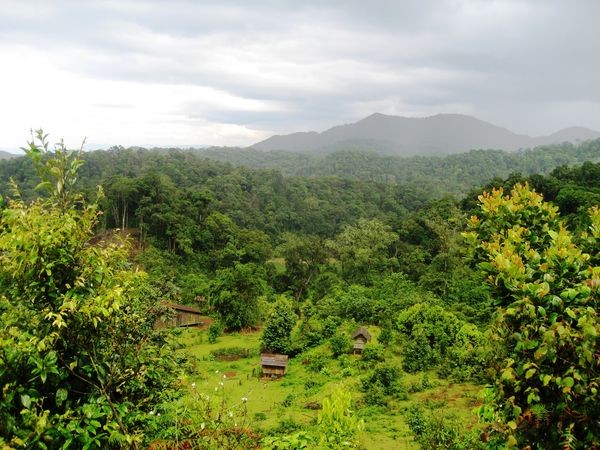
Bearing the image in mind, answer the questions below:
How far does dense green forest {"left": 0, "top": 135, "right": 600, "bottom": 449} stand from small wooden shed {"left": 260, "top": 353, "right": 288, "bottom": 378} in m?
1.17

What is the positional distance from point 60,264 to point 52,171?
2.44 ft

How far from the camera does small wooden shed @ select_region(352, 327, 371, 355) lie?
1989 cm

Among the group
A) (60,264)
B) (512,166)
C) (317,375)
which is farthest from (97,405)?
(512,166)

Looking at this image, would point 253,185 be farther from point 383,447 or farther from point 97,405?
point 97,405

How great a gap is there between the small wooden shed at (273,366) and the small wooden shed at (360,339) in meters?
3.34

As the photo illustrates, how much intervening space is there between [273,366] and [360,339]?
420 centimetres

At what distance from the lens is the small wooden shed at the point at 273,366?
1950 cm

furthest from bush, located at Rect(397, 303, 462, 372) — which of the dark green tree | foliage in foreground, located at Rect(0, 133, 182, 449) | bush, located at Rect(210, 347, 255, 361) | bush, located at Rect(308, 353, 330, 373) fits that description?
foliage in foreground, located at Rect(0, 133, 182, 449)

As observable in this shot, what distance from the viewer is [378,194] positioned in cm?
7288

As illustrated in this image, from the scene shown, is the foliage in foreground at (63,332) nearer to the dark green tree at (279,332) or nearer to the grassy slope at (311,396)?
the grassy slope at (311,396)

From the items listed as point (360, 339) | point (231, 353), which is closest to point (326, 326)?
point (360, 339)

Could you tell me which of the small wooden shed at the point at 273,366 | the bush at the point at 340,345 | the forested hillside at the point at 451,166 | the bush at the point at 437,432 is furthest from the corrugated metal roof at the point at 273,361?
the forested hillside at the point at 451,166

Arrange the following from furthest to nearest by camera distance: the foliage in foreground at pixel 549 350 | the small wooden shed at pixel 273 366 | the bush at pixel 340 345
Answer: the bush at pixel 340 345 < the small wooden shed at pixel 273 366 < the foliage in foreground at pixel 549 350

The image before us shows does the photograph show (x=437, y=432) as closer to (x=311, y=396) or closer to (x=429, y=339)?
(x=311, y=396)
